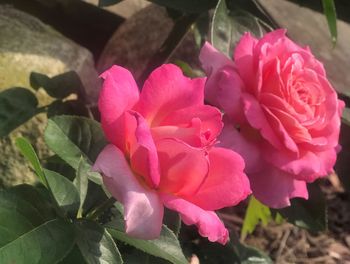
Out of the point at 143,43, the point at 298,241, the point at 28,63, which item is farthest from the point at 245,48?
the point at 298,241

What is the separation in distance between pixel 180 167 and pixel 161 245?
0.55 feet

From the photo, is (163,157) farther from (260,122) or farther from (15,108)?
(15,108)

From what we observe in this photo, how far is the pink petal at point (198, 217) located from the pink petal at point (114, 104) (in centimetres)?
8

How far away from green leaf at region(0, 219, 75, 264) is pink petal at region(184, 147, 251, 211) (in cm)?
15

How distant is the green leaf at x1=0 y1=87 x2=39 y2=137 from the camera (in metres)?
1.21

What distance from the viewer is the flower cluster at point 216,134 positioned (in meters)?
0.70

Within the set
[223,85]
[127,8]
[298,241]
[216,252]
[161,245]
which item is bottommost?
[298,241]

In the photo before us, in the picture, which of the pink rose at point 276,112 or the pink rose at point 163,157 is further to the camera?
the pink rose at point 276,112

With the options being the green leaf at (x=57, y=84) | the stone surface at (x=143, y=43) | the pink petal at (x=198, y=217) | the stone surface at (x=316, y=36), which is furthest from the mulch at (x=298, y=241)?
the pink petal at (x=198, y=217)

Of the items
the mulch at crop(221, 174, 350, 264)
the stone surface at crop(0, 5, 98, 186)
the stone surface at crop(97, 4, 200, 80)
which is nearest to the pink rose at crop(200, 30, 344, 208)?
the stone surface at crop(0, 5, 98, 186)

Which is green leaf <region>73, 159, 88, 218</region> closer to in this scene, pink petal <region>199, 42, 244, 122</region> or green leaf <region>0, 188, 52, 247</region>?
green leaf <region>0, 188, 52, 247</region>

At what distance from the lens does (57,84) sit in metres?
1.27

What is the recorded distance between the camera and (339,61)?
1.82m

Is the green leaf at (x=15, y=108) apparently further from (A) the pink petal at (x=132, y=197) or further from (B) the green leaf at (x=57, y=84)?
(A) the pink petal at (x=132, y=197)
